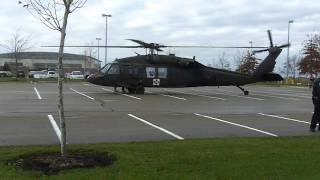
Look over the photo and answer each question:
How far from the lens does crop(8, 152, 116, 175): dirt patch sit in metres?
8.14

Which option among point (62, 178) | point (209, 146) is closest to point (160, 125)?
point (209, 146)

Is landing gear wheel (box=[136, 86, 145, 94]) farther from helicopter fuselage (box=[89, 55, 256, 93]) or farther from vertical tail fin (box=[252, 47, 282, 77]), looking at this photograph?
vertical tail fin (box=[252, 47, 282, 77])

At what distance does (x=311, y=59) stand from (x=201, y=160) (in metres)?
70.6

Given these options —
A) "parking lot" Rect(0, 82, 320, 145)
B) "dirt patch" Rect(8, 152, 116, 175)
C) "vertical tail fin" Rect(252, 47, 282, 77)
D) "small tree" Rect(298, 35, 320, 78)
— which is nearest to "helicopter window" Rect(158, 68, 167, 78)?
"vertical tail fin" Rect(252, 47, 282, 77)

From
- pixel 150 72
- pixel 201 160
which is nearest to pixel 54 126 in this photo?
pixel 201 160

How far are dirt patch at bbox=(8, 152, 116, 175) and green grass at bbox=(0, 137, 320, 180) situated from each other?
0.20m

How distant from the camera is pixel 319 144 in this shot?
11.0 metres

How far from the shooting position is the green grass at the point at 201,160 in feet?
25.1

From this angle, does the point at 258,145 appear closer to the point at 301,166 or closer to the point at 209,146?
the point at 209,146

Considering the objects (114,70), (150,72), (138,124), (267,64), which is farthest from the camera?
(267,64)

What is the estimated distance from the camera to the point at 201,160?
8.78 metres

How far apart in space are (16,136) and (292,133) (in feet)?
22.2

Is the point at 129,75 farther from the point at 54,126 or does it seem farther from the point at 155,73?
the point at 54,126

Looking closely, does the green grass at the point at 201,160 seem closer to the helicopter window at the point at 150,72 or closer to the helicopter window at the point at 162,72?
the helicopter window at the point at 150,72
